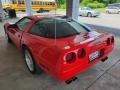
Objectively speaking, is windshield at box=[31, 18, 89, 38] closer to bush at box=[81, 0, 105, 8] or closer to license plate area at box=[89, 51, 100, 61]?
license plate area at box=[89, 51, 100, 61]

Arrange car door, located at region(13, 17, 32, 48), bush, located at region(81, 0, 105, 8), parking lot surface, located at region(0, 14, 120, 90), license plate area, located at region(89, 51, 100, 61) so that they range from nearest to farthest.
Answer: license plate area, located at region(89, 51, 100, 61)
parking lot surface, located at region(0, 14, 120, 90)
car door, located at region(13, 17, 32, 48)
bush, located at region(81, 0, 105, 8)

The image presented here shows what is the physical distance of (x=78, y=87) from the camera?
2727 millimetres

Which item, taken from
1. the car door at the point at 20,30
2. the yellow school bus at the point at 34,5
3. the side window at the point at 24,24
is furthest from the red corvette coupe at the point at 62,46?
the yellow school bus at the point at 34,5

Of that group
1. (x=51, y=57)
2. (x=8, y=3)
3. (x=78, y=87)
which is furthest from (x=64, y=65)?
(x=8, y=3)

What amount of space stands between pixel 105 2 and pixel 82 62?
28992mm

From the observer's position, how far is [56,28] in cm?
306

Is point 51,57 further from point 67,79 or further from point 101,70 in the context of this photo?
point 101,70

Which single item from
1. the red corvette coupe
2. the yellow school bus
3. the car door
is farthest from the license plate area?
the yellow school bus

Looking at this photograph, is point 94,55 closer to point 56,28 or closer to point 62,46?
point 62,46

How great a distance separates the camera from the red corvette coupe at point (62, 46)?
227cm

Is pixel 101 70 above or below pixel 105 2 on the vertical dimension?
below

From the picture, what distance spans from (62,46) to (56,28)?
790mm

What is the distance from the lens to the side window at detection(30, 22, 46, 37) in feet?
9.75

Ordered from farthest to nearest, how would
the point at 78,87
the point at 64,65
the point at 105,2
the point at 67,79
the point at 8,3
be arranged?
the point at 105,2 → the point at 8,3 → the point at 78,87 → the point at 67,79 → the point at 64,65
